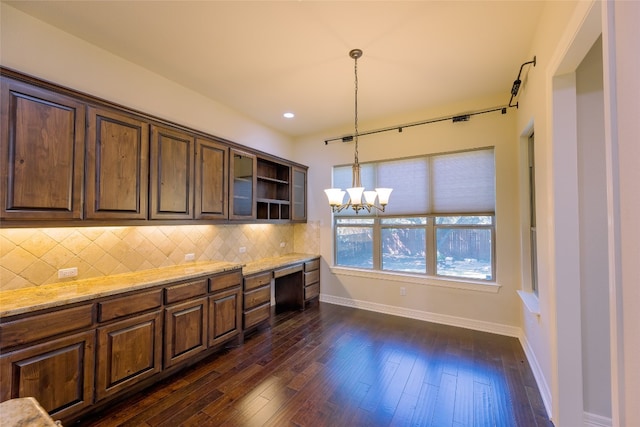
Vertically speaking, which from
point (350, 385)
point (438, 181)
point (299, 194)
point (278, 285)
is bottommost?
point (350, 385)

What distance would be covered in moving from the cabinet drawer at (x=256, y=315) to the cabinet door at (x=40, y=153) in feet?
6.59

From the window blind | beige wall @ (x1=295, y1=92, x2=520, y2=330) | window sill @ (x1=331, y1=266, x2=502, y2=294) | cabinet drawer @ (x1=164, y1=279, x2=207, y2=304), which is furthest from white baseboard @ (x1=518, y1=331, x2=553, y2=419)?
cabinet drawer @ (x1=164, y1=279, x2=207, y2=304)

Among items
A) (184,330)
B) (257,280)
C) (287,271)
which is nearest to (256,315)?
(257,280)

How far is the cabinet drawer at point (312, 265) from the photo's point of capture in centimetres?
453

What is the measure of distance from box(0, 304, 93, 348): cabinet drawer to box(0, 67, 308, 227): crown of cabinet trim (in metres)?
0.68

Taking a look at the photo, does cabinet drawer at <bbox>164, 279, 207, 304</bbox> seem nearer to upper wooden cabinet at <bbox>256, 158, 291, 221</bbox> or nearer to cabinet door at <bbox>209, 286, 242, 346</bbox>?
cabinet door at <bbox>209, 286, 242, 346</bbox>

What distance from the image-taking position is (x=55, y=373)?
1802 mm

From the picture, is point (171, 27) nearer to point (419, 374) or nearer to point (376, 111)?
point (376, 111)

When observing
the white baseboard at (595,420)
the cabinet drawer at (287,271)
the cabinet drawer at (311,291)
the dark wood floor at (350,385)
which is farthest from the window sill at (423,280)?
the white baseboard at (595,420)

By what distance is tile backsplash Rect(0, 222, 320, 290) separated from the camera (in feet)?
6.86

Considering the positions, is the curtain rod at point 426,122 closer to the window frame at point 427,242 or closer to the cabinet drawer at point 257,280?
the window frame at point 427,242

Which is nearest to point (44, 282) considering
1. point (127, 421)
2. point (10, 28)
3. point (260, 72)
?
point (127, 421)

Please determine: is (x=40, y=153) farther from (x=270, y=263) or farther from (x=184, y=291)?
(x=270, y=263)

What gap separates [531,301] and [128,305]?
3.90 meters
